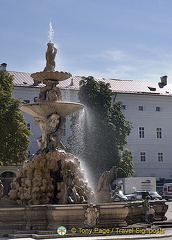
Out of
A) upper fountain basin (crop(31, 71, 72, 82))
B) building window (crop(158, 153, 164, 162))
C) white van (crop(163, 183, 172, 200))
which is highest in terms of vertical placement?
upper fountain basin (crop(31, 71, 72, 82))

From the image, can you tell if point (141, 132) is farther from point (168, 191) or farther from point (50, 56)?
point (50, 56)

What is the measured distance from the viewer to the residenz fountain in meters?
12.6

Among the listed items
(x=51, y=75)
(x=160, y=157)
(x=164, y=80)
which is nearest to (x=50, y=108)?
(x=51, y=75)

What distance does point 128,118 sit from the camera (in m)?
55.8

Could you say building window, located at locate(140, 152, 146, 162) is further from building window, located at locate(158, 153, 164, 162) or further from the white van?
the white van

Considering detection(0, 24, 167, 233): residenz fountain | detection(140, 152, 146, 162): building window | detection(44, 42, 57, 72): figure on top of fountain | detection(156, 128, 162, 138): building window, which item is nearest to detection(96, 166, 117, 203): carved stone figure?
detection(0, 24, 167, 233): residenz fountain

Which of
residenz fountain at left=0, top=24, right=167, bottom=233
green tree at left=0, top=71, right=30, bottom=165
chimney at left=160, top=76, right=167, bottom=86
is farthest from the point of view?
chimney at left=160, top=76, right=167, bottom=86

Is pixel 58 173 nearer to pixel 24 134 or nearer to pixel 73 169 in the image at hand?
pixel 73 169

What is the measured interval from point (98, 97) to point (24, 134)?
41.9 ft

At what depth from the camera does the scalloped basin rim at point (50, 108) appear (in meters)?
16.9

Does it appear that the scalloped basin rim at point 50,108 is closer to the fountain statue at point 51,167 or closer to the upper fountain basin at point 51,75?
the fountain statue at point 51,167

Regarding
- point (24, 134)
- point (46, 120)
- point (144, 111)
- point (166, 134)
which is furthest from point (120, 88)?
point (46, 120)

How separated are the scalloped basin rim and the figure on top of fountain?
2052mm

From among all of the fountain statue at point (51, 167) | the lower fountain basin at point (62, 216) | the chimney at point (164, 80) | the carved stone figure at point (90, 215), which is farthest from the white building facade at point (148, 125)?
the carved stone figure at point (90, 215)
